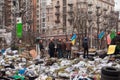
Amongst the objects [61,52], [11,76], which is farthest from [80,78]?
[61,52]

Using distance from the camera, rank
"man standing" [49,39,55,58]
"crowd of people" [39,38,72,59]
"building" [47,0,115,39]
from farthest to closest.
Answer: "building" [47,0,115,39] < "crowd of people" [39,38,72,59] < "man standing" [49,39,55,58]

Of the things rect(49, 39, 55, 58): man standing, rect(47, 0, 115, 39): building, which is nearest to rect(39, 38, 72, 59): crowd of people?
rect(49, 39, 55, 58): man standing

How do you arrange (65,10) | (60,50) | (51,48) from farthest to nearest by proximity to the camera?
(65,10), (60,50), (51,48)

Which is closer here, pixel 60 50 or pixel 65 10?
pixel 60 50

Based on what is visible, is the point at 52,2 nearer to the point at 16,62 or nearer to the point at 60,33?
the point at 60,33

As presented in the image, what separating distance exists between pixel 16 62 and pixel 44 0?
99.1 metres

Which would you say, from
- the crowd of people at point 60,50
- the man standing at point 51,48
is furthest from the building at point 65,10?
the man standing at point 51,48

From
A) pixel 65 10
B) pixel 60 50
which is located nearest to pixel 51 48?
pixel 60 50

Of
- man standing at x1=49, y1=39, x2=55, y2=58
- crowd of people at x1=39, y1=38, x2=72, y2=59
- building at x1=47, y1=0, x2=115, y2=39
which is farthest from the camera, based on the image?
building at x1=47, y1=0, x2=115, y2=39

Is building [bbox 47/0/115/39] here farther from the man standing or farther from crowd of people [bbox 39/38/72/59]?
the man standing

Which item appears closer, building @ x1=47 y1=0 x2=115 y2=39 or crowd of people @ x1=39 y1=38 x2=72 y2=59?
crowd of people @ x1=39 y1=38 x2=72 y2=59

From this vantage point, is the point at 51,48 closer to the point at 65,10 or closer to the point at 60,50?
the point at 60,50

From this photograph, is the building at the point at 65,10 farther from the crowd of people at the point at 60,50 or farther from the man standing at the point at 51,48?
the man standing at the point at 51,48

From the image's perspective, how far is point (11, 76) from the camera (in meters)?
13.5
